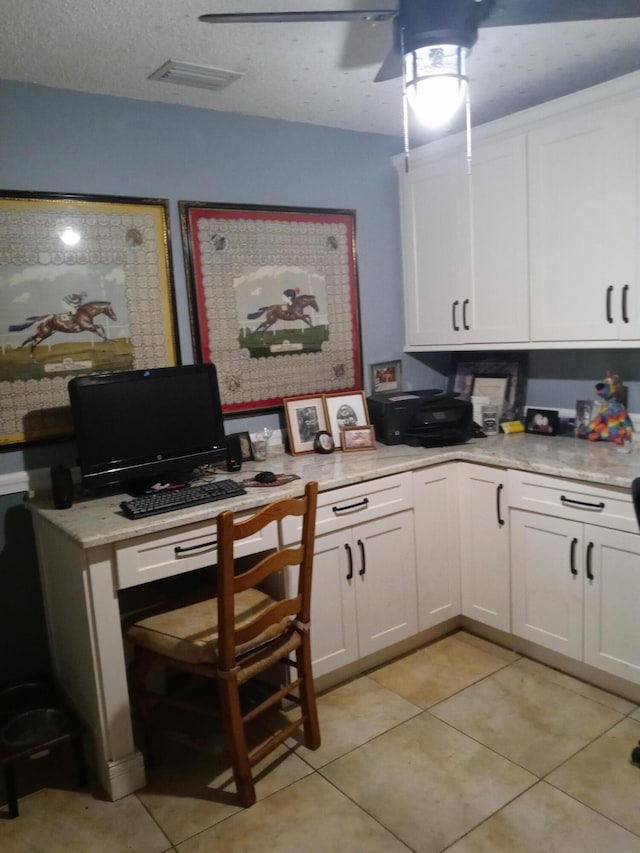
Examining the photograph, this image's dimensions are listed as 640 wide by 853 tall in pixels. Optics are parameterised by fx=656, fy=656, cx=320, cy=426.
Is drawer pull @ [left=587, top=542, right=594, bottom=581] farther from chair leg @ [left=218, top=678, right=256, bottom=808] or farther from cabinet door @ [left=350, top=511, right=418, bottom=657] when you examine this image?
chair leg @ [left=218, top=678, right=256, bottom=808]

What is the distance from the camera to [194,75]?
245cm

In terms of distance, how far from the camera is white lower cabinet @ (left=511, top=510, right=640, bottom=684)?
7.93 ft

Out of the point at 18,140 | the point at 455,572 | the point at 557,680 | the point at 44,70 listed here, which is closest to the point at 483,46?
the point at 44,70

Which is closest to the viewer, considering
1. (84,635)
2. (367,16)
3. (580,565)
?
(367,16)

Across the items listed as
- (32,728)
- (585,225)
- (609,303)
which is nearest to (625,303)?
(609,303)

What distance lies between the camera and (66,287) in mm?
2551

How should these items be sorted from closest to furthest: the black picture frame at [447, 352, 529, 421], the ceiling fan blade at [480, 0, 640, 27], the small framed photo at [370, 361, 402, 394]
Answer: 1. the ceiling fan blade at [480, 0, 640, 27]
2. the black picture frame at [447, 352, 529, 421]
3. the small framed photo at [370, 361, 402, 394]

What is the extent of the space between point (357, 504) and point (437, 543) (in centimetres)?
52

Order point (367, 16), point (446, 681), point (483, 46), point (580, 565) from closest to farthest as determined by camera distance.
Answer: point (367, 16)
point (483, 46)
point (580, 565)
point (446, 681)

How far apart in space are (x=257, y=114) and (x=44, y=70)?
937 millimetres

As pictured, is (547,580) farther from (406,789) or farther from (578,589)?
(406,789)

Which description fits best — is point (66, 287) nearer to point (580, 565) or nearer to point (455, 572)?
point (455, 572)

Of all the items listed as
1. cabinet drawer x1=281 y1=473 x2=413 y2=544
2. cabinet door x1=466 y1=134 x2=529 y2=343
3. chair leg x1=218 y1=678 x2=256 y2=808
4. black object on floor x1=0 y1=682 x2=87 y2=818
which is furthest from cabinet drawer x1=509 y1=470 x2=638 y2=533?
black object on floor x1=0 y1=682 x2=87 y2=818

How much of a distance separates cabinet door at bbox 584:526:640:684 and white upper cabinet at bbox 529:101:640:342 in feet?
2.74
